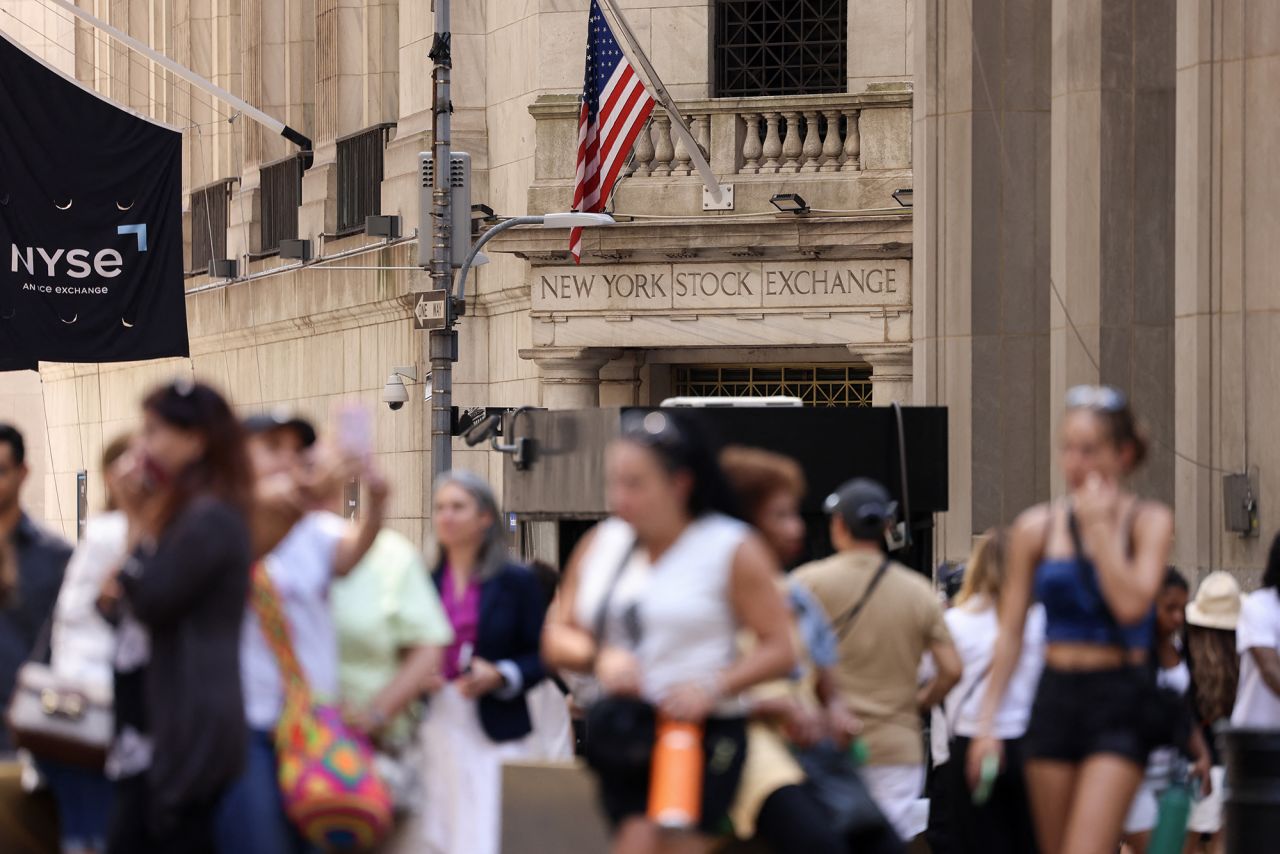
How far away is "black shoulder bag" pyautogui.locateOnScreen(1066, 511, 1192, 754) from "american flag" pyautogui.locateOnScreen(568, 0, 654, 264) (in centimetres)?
1828

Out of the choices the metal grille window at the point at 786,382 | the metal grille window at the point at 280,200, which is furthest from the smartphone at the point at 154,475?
the metal grille window at the point at 280,200

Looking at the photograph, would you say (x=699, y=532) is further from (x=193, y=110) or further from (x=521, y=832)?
(x=193, y=110)

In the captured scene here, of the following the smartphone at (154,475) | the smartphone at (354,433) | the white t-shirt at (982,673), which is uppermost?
the smartphone at (354,433)

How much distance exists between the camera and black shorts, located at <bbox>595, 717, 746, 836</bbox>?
20.9 ft

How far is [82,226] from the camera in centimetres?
2273

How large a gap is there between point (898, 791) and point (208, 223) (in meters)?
33.4

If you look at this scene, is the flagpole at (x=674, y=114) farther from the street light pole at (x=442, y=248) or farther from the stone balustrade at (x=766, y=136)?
the street light pole at (x=442, y=248)

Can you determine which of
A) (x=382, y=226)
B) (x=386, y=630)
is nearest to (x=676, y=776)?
(x=386, y=630)

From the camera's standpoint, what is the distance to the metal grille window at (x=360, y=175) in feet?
112

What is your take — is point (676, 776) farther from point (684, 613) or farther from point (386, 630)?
point (386, 630)

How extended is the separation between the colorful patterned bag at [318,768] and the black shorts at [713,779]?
621mm

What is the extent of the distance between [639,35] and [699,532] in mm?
22979

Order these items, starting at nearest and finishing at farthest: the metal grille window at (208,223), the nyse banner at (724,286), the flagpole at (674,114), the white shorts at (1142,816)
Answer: the white shorts at (1142,816)
the flagpole at (674,114)
the nyse banner at (724,286)
the metal grille window at (208,223)

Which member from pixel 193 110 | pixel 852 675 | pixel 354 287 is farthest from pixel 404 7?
pixel 852 675
